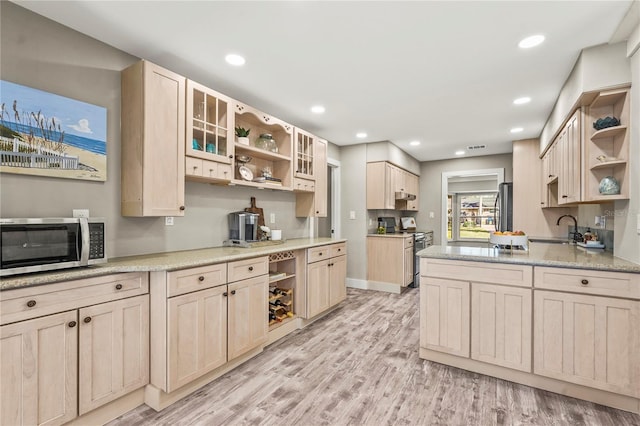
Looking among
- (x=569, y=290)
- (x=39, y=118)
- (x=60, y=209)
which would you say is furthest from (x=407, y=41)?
(x=60, y=209)

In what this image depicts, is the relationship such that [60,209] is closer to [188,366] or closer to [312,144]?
[188,366]

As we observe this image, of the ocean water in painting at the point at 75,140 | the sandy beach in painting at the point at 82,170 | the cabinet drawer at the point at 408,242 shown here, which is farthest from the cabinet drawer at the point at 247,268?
the cabinet drawer at the point at 408,242

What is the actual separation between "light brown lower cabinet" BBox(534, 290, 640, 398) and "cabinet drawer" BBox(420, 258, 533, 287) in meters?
0.15

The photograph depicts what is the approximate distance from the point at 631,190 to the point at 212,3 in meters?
3.14

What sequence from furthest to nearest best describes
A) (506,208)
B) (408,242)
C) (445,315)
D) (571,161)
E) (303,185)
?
(506,208)
(408,242)
(303,185)
(571,161)
(445,315)

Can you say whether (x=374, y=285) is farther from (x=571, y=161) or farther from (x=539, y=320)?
(x=571, y=161)

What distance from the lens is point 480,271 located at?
2434mm

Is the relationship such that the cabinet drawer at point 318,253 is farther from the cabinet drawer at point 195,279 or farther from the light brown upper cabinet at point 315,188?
the cabinet drawer at point 195,279

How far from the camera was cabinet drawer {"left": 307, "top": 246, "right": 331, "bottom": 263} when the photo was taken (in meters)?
3.46

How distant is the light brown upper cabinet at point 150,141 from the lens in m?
2.19

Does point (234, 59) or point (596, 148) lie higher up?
point (234, 59)

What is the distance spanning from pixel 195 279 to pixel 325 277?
6.18 feet

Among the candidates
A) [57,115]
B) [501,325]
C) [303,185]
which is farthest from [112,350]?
[501,325]

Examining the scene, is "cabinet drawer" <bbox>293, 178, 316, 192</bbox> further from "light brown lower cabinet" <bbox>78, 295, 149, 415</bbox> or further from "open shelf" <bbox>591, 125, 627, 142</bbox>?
"open shelf" <bbox>591, 125, 627, 142</bbox>
